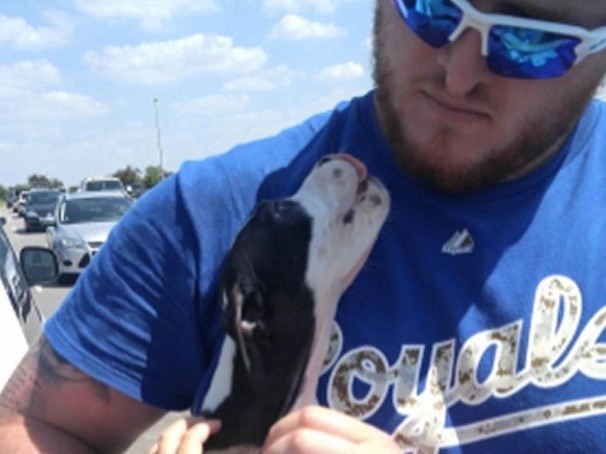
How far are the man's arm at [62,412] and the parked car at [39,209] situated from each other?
34.1 meters

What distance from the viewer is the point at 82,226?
56.2ft

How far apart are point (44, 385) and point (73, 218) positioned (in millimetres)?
16300

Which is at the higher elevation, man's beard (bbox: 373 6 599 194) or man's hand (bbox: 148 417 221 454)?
man's beard (bbox: 373 6 599 194)

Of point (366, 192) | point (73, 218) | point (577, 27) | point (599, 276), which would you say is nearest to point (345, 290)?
point (366, 192)

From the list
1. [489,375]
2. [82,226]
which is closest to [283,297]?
[489,375]

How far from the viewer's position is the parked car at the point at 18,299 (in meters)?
4.22

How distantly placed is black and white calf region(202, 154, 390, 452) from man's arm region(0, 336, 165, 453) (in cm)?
25

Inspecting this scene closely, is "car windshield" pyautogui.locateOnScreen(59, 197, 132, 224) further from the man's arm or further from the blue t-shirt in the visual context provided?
the blue t-shirt

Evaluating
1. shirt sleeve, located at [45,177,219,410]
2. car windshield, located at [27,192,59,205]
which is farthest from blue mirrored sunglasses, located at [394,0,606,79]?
car windshield, located at [27,192,59,205]

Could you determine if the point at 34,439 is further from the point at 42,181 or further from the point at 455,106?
the point at 42,181

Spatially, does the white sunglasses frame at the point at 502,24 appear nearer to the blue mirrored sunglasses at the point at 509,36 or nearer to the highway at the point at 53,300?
the blue mirrored sunglasses at the point at 509,36

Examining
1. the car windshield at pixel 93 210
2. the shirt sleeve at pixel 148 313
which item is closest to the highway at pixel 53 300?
the shirt sleeve at pixel 148 313

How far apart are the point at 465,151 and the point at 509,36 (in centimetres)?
23

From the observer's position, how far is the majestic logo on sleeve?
5.91 feet
